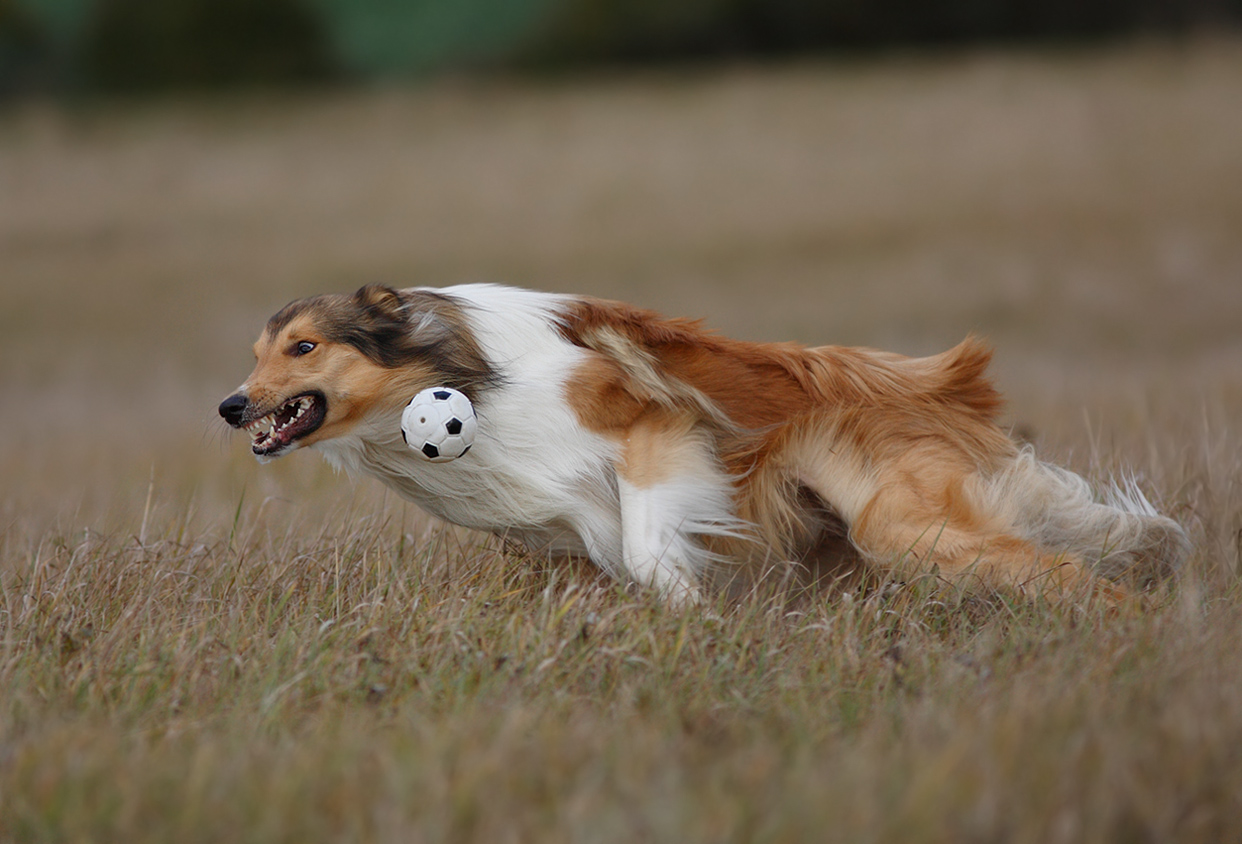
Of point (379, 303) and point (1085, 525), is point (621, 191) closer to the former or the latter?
point (379, 303)

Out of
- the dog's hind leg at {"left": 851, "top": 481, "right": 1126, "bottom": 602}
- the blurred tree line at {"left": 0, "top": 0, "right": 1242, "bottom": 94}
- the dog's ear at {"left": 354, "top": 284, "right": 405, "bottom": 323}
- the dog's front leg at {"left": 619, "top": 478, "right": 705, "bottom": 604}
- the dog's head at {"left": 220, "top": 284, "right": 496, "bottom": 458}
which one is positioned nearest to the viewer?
the dog's hind leg at {"left": 851, "top": 481, "right": 1126, "bottom": 602}

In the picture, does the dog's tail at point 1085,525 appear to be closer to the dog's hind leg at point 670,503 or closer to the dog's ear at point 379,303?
the dog's hind leg at point 670,503

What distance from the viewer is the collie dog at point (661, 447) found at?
4156 millimetres

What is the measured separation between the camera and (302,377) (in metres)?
4.23

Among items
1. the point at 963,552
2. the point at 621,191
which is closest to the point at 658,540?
the point at 963,552

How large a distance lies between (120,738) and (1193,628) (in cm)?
289

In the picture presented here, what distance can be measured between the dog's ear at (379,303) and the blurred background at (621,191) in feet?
2.56

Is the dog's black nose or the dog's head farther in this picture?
the dog's head

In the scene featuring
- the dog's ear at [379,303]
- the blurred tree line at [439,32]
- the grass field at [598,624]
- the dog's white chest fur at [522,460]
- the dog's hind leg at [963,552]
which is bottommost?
the grass field at [598,624]

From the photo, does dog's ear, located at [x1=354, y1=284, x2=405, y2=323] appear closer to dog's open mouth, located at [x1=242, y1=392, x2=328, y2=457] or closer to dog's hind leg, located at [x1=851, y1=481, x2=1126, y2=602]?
dog's open mouth, located at [x1=242, y1=392, x2=328, y2=457]

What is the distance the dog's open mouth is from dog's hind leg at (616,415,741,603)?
1.06 metres

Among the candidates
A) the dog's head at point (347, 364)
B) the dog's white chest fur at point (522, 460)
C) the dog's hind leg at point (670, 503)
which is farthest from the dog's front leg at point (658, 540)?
the dog's head at point (347, 364)

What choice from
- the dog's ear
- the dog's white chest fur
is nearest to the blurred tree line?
the dog's ear

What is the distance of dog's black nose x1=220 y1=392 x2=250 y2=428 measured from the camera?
161 inches
